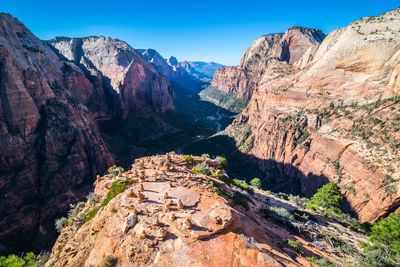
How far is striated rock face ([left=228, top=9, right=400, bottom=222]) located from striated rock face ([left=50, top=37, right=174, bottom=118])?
209ft

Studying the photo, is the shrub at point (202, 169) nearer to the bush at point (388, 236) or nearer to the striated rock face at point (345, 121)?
the bush at point (388, 236)

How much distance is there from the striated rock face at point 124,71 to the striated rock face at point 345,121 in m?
63.8

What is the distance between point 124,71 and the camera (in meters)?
149

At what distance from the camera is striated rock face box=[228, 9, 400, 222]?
193 feet

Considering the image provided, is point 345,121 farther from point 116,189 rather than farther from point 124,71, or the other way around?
point 124,71

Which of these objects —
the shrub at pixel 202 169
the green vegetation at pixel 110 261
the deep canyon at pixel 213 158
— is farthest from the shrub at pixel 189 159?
the green vegetation at pixel 110 261

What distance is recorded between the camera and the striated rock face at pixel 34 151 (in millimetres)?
55997

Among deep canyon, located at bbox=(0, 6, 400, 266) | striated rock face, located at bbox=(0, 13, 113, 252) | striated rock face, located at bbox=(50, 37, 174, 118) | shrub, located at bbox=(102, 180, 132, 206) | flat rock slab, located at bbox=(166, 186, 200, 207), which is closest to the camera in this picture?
deep canyon, located at bbox=(0, 6, 400, 266)

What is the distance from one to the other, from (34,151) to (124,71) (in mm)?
93274

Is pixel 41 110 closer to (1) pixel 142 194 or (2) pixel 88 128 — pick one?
(2) pixel 88 128

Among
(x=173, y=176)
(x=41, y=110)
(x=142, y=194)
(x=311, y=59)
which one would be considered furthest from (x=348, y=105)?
(x=41, y=110)

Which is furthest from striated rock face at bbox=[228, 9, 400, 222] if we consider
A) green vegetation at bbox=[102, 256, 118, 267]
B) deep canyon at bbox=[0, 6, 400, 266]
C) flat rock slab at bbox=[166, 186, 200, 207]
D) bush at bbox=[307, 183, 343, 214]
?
green vegetation at bbox=[102, 256, 118, 267]

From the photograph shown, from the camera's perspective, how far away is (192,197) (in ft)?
80.8

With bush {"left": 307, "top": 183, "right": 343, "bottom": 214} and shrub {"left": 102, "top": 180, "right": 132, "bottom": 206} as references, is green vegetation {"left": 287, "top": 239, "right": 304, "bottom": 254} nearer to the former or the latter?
shrub {"left": 102, "top": 180, "right": 132, "bottom": 206}
